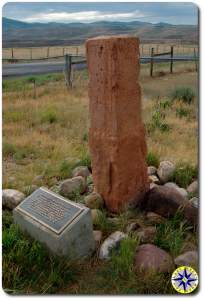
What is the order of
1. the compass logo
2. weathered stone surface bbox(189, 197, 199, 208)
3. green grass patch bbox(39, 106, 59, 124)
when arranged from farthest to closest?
green grass patch bbox(39, 106, 59, 124) < weathered stone surface bbox(189, 197, 199, 208) < the compass logo

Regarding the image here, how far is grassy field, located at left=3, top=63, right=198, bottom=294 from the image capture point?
140 inches

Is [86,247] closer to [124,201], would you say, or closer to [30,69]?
[124,201]

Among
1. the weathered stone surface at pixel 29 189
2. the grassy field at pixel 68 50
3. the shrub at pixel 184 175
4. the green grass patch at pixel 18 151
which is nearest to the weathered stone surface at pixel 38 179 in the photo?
the weathered stone surface at pixel 29 189

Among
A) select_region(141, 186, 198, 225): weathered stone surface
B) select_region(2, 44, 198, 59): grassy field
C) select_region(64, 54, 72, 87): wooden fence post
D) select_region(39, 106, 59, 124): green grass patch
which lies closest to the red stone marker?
select_region(141, 186, 198, 225): weathered stone surface

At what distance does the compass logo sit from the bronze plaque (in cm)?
92

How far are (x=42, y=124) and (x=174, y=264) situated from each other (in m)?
4.49

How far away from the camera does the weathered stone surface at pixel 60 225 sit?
145 inches

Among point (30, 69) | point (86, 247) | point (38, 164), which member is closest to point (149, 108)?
point (38, 164)

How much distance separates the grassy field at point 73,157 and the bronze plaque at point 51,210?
20 cm

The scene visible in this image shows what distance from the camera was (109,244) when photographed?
388cm

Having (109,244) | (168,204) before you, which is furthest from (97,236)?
(168,204)

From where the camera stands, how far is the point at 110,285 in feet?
11.8

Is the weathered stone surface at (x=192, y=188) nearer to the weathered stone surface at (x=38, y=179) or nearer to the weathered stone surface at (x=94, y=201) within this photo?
the weathered stone surface at (x=94, y=201)

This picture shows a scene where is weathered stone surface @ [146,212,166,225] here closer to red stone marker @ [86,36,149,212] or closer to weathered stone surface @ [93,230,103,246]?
red stone marker @ [86,36,149,212]
